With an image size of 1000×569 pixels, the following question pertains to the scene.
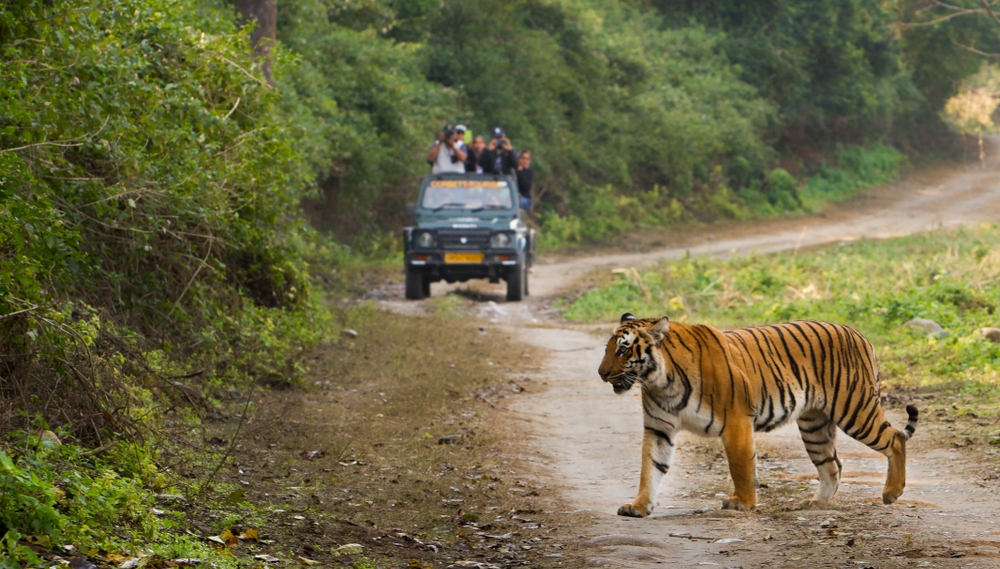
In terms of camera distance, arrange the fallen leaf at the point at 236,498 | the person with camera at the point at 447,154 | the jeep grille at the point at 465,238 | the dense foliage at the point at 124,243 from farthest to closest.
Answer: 1. the person with camera at the point at 447,154
2. the jeep grille at the point at 465,238
3. the fallen leaf at the point at 236,498
4. the dense foliage at the point at 124,243

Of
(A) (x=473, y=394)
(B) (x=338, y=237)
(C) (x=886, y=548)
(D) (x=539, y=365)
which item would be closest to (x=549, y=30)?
(B) (x=338, y=237)

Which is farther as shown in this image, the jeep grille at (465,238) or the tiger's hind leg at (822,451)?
the jeep grille at (465,238)

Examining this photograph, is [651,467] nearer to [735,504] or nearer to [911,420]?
[735,504]

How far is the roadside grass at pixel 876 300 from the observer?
11.0 metres

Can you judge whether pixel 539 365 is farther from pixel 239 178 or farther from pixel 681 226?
pixel 681 226

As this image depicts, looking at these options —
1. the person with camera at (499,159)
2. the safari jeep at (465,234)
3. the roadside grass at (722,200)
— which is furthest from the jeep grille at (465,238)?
the roadside grass at (722,200)

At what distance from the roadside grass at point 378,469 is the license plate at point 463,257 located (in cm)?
574

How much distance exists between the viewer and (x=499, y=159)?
20.4 metres

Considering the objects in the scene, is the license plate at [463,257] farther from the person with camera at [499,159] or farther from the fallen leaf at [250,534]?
the fallen leaf at [250,534]

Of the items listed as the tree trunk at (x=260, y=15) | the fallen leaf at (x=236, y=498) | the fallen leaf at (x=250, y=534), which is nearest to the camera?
the fallen leaf at (x=250, y=534)

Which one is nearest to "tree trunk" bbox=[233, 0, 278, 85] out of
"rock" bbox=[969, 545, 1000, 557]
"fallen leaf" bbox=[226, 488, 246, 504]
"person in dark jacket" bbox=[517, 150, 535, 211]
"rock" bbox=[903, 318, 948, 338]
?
"person in dark jacket" bbox=[517, 150, 535, 211]

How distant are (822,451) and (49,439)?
4.44 m

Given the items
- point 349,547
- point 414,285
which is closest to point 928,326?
point 414,285

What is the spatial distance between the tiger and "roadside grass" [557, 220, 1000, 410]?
296 centimetres
